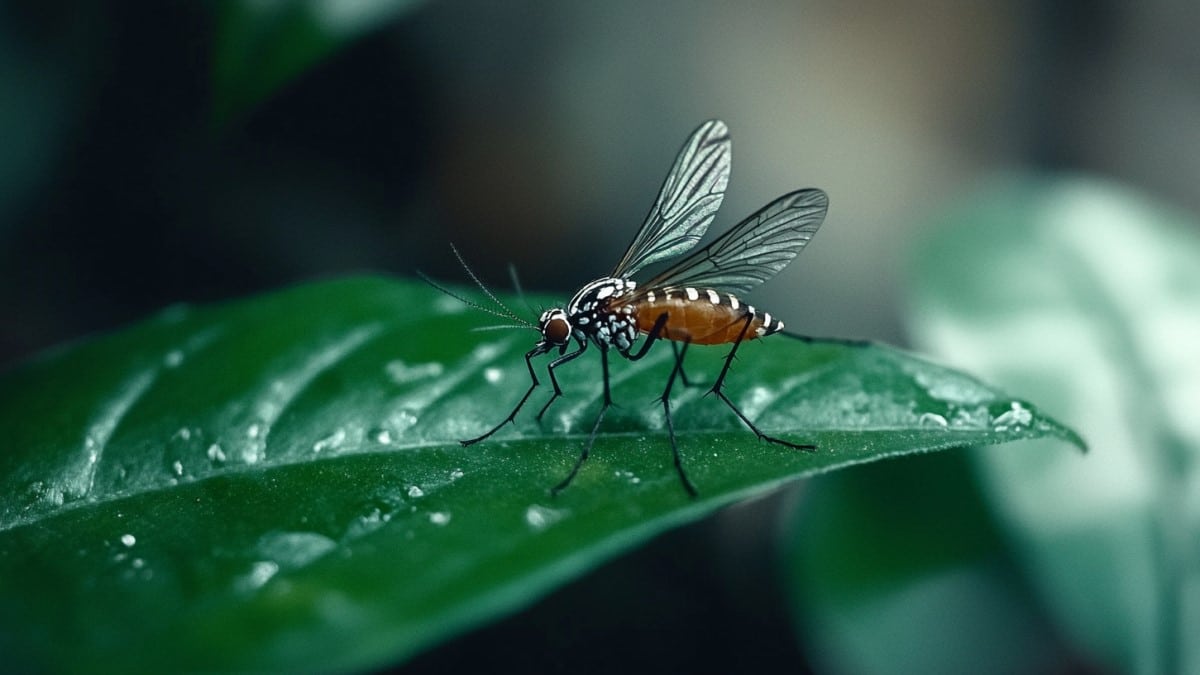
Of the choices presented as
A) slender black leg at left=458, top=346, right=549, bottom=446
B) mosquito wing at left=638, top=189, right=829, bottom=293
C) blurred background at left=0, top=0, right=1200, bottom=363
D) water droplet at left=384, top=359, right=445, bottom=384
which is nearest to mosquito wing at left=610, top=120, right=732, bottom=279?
mosquito wing at left=638, top=189, right=829, bottom=293

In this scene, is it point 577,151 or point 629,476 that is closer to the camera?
point 629,476

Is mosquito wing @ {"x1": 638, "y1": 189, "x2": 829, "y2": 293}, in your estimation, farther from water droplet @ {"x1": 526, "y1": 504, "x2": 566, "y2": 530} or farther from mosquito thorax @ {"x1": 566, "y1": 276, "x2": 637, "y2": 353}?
water droplet @ {"x1": 526, "y1": 504, "x2": 566, "y2": 530}

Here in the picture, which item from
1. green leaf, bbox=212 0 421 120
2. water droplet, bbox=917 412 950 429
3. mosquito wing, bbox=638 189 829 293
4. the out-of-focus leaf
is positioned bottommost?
the out-of-focus leaf

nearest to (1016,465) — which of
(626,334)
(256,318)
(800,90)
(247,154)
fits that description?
(626,334)

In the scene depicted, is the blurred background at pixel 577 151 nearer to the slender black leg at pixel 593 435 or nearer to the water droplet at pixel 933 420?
the slender black leg at pixel 593 435

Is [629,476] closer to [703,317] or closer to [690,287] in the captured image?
[703,317]

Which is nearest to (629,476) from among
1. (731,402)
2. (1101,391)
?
(731,402)
